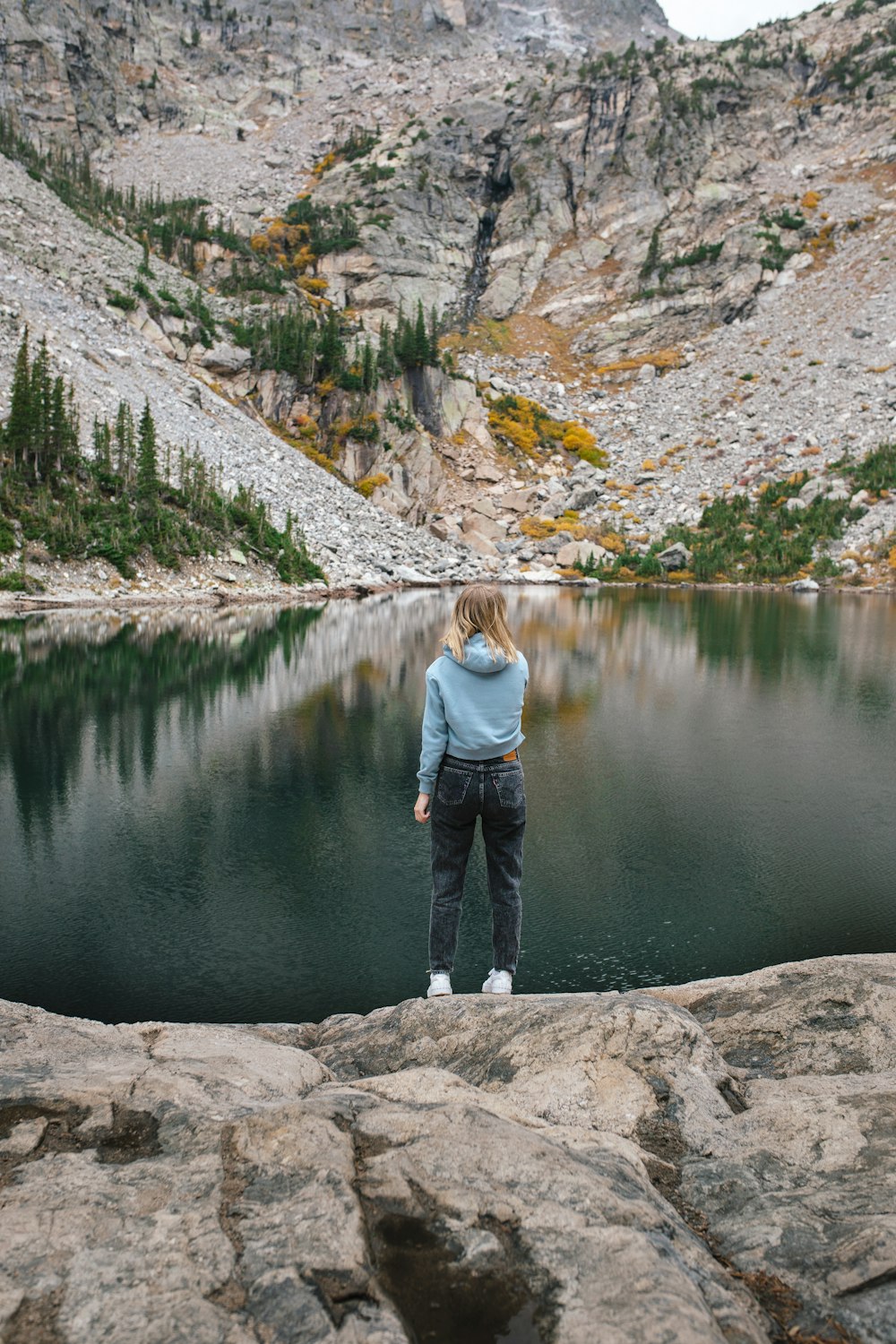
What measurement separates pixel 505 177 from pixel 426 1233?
13166 cm

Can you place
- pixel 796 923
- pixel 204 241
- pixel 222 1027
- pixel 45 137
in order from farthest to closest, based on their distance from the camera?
pixel 45 137, pixel 204 241, pixel 796 923, pixel 222 1027

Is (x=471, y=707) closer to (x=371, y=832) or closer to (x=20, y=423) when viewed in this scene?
(x=371, y=832)

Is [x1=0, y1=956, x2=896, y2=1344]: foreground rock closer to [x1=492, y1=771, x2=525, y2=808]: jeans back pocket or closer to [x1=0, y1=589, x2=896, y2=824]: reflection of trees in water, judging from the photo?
[x1=492, y1=771, x2=525, y2=808]: jeans back pocket

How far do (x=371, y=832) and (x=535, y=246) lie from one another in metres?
116

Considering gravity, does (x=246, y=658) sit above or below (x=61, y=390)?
below

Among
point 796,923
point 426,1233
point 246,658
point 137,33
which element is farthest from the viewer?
point 137,33

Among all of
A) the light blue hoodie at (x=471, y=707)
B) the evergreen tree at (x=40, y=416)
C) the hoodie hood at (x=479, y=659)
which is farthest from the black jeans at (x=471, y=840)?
the evergreen tree at (x=40, y=416)

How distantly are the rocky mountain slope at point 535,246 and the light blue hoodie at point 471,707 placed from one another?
58.5 m

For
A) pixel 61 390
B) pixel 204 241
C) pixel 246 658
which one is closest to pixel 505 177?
pixel 204 241

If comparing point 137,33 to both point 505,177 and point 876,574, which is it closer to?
point 505,177

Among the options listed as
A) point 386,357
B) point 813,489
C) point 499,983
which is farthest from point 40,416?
point 813,489

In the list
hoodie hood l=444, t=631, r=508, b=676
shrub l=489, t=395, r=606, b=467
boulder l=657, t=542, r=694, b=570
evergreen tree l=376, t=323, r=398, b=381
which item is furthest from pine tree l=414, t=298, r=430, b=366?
hoodie hood l=444, t=631, r=508, b=676

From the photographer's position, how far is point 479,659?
16.8ft

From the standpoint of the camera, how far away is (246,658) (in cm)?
2430
